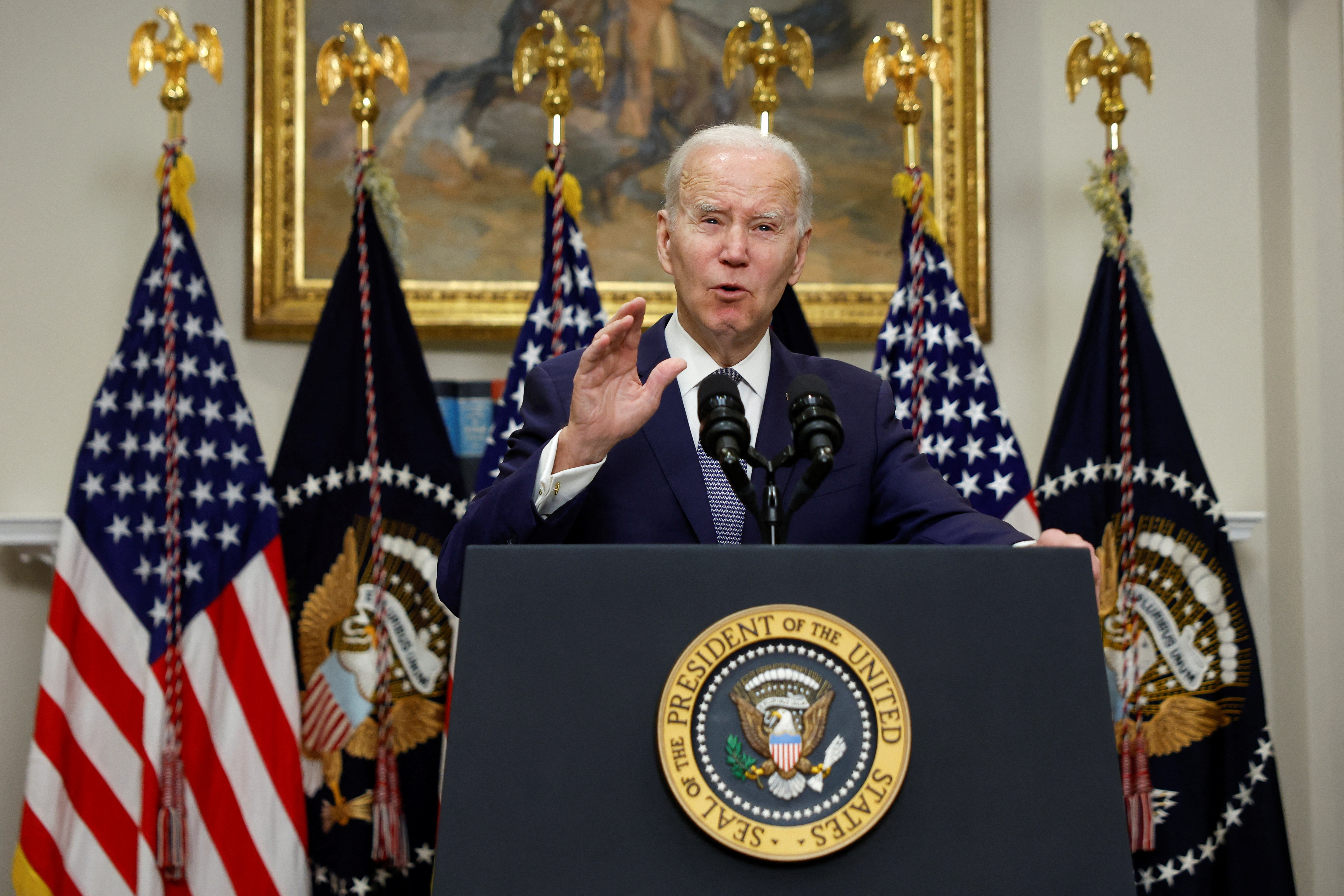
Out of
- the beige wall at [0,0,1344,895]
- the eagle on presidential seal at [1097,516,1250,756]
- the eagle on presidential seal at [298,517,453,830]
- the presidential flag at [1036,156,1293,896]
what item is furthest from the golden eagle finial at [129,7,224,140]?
the eagle on presidential seal at [1097,516,1250,756]

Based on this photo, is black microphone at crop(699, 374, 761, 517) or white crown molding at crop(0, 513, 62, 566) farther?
white crown molding at crop(0, 513, 62, 566)

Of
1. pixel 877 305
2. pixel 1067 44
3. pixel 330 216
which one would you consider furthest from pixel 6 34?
pixel 1067 44

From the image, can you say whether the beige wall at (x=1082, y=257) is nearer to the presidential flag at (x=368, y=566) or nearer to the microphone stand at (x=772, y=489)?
the presidential flag at (x=368, y=566)

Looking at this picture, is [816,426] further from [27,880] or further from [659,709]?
[27,880]

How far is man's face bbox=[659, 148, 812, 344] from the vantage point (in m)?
2.06

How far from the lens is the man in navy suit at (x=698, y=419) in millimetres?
1604

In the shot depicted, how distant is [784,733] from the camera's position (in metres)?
1.16

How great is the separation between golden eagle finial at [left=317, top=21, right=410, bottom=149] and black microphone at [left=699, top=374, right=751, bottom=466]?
8.28 ft

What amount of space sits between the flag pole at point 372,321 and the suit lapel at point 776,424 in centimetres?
179

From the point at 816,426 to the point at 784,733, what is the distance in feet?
1.31

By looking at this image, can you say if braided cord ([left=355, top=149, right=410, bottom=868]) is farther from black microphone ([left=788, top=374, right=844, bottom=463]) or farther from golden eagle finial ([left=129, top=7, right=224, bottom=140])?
→ black microphone ([left=788, top=374, right=844, bottom=463])

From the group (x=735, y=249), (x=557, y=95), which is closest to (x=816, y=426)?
(x=735, y=249)

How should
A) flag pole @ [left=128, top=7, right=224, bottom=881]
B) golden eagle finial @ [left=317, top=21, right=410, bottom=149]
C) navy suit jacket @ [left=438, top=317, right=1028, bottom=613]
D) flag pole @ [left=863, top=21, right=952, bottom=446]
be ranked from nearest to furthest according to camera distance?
navy suit jacket @ [left=438, top=317, right=1028, bottom=613] → flag pole @ [left=128, top=7, right=224, bottom=881] → golden eagle finial @ [left=317, top=21, right=410, bottom=149] → flag pole @ [left=863, top=21, right=952, bottom=446]

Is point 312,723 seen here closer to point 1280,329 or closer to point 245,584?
point 245,584
